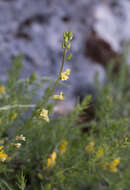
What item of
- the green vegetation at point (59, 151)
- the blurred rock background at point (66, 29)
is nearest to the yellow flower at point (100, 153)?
the green vegetation at point (59, 151)

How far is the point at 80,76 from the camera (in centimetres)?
252

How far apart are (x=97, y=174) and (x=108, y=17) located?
2146 millimetres

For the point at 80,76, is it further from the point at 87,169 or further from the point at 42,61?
the point at 87,169

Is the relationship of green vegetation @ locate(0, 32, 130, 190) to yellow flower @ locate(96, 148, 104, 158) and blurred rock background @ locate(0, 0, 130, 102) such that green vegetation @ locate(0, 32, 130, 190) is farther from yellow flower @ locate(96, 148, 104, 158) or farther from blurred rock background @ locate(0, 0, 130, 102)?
blurred rock background @ locate(0, 0, 130, 102)

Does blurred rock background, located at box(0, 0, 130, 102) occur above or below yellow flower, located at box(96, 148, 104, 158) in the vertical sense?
above

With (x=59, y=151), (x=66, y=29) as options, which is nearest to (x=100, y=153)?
(x=59, y=151)

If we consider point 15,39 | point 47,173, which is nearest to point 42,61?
point 15,39

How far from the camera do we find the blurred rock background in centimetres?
235

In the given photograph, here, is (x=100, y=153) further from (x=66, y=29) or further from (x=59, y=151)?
(x=66, y=29)

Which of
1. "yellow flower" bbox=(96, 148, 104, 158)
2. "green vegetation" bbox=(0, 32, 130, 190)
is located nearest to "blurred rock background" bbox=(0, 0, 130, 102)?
"green vegetation" bbox=(0, 32, 130, 190)

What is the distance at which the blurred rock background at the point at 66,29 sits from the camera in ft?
7.70

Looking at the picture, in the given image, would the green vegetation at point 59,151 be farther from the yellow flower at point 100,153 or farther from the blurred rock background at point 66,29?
the blurred rock background at point 66,29

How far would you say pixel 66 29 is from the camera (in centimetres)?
266

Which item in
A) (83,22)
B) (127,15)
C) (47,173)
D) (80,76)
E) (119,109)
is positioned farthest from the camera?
(127,15)
